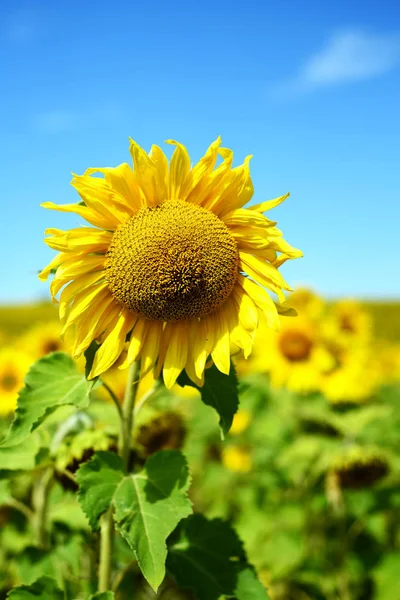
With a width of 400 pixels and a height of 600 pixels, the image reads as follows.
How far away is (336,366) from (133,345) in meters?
3.53

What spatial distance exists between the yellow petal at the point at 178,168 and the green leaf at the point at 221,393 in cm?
57

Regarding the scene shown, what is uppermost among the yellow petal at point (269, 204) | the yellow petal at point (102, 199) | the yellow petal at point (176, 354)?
the yellow petal at point (269, 204)

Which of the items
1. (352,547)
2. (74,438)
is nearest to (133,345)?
(74,438)

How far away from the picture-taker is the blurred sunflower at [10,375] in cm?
483

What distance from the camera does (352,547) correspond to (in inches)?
201

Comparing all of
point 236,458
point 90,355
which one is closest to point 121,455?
point 90,355

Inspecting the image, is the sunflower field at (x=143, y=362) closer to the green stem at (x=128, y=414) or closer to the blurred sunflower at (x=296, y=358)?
the green stem at (x=128, y=414)

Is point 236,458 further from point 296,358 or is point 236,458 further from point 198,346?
point 198,346

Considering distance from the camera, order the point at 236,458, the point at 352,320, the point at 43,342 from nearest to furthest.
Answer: the point at 43,342 < the point at 352,320 < the point at 236,458

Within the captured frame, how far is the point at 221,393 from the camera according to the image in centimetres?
190

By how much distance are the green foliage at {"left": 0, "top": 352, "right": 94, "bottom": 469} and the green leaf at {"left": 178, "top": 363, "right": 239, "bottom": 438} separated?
34 cm

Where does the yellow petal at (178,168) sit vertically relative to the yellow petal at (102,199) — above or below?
above

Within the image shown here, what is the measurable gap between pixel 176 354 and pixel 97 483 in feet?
1.44

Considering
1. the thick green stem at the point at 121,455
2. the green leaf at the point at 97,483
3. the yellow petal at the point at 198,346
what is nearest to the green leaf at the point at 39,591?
the thick green stem at the point at 121,455
